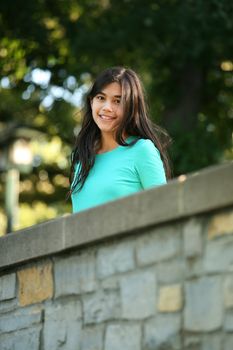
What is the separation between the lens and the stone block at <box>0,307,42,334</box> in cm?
494

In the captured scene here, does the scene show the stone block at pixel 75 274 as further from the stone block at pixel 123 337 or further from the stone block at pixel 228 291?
the stone block at pixel 228 291

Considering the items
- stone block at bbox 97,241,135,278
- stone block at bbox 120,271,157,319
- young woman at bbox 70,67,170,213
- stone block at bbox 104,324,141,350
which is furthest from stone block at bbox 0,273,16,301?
stone block at bbox 120,271,157,319

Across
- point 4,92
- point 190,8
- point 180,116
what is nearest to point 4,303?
point 190,8

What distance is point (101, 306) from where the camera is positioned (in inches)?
170

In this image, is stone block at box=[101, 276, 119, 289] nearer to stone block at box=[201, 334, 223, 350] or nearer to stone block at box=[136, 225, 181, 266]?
stone block at box=[136, 225, 181, 266]

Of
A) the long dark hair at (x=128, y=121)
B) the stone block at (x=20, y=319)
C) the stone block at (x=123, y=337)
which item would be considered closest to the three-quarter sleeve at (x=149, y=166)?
the long dark hair at (x=128, y=121)

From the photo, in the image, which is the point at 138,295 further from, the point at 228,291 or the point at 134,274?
the point at 228,291

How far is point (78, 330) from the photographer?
448 cm

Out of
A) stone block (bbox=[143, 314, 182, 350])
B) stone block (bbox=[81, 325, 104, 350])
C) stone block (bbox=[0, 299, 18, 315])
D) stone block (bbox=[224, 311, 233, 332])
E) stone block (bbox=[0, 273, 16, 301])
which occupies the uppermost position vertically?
stone block (bbox=[0, 273, 16, 301])

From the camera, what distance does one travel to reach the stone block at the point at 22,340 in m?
4.88

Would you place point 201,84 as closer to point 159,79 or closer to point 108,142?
point 159,79

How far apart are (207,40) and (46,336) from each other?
Answer: 735 cm

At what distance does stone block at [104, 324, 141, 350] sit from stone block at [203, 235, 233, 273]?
569mm

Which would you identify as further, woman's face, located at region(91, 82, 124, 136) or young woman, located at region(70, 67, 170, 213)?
woman's face, located at region(91, 82, 124, 136)
